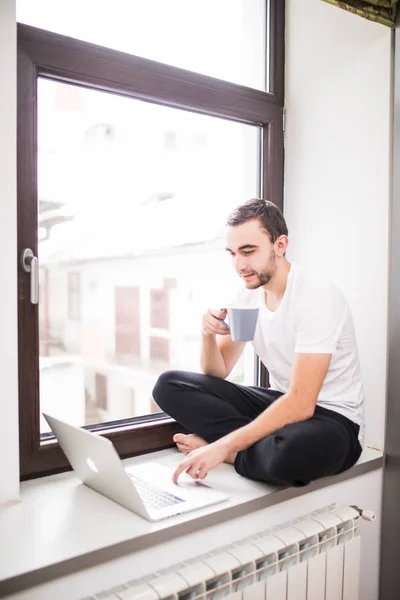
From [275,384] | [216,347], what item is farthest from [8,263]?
[275,384]

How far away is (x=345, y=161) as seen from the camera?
1867 mm

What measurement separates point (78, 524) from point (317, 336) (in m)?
0.77

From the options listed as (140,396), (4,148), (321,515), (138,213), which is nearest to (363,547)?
(321,515)

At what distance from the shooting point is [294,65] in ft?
6.64

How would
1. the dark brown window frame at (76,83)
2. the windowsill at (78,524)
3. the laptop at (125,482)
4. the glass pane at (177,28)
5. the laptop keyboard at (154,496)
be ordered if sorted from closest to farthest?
the windowsill at (78,524) < the laptop at (125,482) < the laptop keyboard at (154,496) < the dark brown window frame at (76,83) < the glass pane at (177,28)

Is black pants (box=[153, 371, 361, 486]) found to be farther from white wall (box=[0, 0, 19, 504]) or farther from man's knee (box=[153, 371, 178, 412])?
white wall (box=[0, 0, 19, 504])

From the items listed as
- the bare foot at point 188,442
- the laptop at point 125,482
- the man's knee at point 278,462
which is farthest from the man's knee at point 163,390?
the man's knee at point 278,462

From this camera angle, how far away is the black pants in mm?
1394

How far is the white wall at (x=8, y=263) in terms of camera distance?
4.11 ft

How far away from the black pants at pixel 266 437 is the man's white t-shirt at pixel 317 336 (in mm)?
66

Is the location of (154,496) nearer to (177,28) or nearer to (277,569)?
(277,569)

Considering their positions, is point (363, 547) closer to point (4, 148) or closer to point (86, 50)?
point (4, 148)

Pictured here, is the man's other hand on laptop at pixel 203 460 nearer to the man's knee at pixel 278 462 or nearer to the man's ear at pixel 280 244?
the man's knee at pixel 278 462

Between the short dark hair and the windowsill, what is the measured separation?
0.73m
